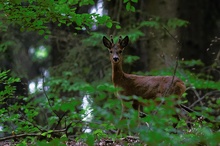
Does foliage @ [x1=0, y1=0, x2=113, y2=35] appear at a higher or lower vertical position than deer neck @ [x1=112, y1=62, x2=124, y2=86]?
higher

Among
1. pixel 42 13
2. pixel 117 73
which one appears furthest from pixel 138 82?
Answer: pixel 42 13

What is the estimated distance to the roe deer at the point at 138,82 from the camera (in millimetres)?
6730

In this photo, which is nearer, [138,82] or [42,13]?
[42,13]

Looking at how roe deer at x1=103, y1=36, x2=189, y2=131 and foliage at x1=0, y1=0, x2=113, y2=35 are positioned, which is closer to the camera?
foliage at x1=0, y1=0, x2=113, y2=35

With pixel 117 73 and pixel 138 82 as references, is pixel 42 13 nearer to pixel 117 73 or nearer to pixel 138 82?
pixel 117 73

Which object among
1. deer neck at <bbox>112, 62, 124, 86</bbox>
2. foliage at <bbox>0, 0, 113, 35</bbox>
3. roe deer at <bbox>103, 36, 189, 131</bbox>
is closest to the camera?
foliage at <bbox>0, 0, 113, 35</bbox>

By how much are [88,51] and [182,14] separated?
2508 millimetres

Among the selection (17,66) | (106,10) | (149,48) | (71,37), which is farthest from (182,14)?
(17,66)

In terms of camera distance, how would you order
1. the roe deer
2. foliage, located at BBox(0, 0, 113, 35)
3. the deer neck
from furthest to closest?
the deer neck < the roe deer < foliage, located at BBox(0, 0, 113, 35)

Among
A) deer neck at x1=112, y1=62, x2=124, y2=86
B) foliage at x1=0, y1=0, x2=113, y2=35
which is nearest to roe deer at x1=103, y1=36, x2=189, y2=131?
deer neck at x1=112, y1=62, x2=124, y2=86

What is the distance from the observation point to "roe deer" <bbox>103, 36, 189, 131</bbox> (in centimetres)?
673

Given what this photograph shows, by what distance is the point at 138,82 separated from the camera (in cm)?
701

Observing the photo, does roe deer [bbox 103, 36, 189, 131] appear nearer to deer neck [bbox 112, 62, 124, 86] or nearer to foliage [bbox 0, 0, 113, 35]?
deer neck [bbox 112, 62, 124, 86]

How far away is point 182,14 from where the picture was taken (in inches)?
474
